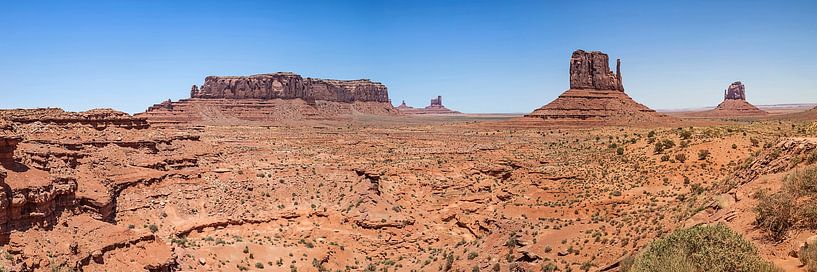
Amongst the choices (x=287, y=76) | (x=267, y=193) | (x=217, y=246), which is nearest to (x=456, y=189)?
(x=267, y=193)

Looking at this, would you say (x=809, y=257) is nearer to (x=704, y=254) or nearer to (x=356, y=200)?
(x=704, y=254)

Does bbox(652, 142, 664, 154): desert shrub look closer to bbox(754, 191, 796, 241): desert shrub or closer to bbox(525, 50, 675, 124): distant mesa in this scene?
bbox(754, 191, 796, 241): desert shrub

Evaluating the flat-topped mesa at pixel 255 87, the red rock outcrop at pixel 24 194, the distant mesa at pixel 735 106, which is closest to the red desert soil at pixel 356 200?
the red rock outcrop at pixel 24 194

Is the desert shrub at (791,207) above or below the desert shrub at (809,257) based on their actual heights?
above

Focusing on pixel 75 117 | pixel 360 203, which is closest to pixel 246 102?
pixel 75 117

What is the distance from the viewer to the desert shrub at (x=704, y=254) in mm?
10711

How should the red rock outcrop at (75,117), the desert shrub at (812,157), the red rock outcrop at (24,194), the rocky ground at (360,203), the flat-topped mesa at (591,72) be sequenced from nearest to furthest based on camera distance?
the desert shrub at (812,157) < the red rock outcrop at (24,194) < the rocky ground at (360,203) < the red rock outcrop at (75,117) < the flat-topped mesa at (591,72)

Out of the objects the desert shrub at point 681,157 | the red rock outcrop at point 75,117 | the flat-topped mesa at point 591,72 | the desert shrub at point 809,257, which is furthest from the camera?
the flat-topped mesa at point 591,72

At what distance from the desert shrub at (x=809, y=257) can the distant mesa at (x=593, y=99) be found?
8107 centimetres

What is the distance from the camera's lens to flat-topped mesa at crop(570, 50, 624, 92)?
327ft

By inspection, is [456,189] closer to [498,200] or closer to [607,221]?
[498,200]

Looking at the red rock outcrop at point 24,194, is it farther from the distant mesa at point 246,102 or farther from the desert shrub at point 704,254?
the distant mesa at point 246,102

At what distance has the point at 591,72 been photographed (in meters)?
101

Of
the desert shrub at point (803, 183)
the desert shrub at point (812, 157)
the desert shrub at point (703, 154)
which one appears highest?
the desert shrub at point (812, 157)
